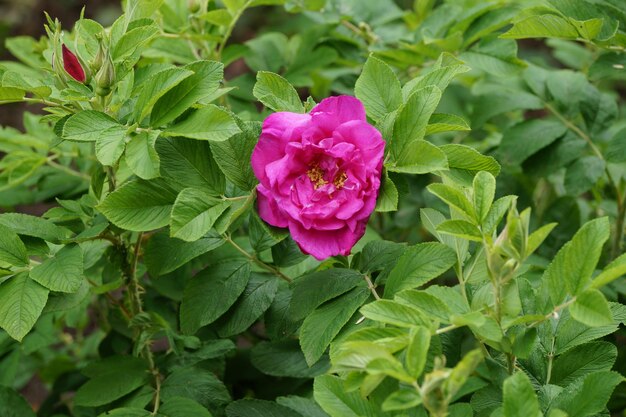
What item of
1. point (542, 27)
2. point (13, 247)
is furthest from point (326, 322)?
point (542, 27)

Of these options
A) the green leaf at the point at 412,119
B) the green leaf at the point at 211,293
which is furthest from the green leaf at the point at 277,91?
the green leaf at the point at 211,293

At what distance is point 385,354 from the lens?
667 millimetres

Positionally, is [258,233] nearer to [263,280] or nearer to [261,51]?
[263,280]

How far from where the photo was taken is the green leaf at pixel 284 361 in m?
1.03

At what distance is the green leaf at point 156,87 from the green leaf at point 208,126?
4 cm

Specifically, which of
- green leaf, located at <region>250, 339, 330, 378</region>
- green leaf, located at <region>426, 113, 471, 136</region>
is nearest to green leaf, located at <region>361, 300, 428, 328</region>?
green leaf, located at <region>426, 113, 471, 136</region>

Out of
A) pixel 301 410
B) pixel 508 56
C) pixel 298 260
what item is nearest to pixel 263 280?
pixel 298 260

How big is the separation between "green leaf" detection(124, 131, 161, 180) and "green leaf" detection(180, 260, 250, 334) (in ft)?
0.65

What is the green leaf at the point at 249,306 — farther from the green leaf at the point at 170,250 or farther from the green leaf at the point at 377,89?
the green leaf at the point at 377,89

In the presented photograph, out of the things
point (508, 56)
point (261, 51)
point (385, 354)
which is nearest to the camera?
point (385, 354)

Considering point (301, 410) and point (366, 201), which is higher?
point (366, 201)

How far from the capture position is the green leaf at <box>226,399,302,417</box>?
94cm

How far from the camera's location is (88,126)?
85cm

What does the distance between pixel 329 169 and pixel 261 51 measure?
62cm
